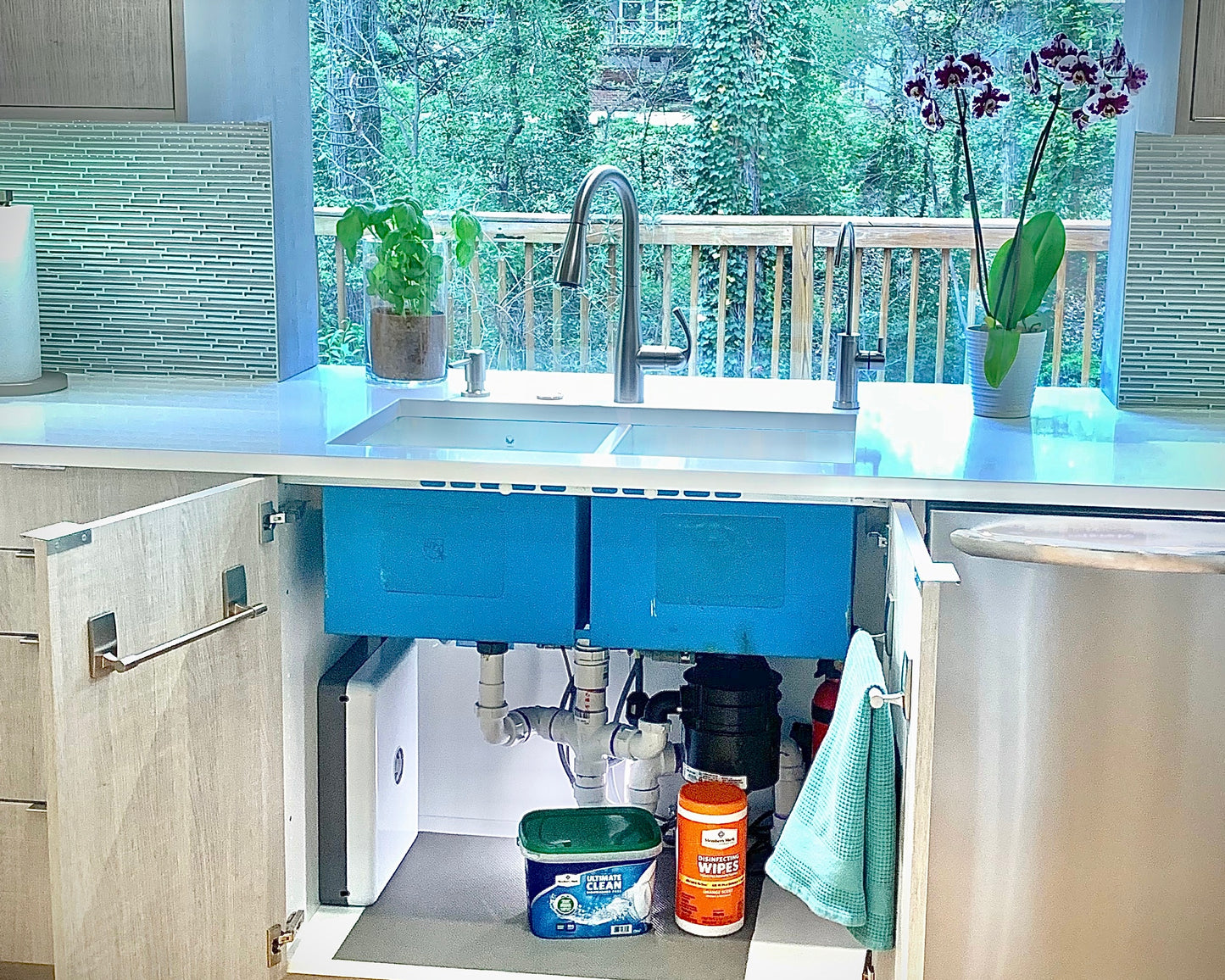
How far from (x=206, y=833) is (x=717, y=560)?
0.79 m

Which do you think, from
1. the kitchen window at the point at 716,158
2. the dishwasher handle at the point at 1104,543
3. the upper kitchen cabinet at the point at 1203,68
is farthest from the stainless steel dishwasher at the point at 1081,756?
the kitchen window at the point at 716,158

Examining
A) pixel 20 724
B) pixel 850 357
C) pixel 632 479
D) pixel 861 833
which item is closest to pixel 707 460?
pixel 632 479

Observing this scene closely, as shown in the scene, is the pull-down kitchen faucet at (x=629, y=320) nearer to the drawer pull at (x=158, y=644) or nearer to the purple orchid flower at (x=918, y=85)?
the purple orchid flower at (x=918, y=85)

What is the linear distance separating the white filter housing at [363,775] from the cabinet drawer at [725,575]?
17.4 inches

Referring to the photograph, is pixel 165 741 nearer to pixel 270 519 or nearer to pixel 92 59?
pixel 270 519

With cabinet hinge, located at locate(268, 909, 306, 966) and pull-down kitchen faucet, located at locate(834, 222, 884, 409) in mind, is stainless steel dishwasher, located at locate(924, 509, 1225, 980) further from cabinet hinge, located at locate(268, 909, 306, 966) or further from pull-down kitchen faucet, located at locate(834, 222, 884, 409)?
cabinet hinge, located at locate(268, 909, 306, 966)

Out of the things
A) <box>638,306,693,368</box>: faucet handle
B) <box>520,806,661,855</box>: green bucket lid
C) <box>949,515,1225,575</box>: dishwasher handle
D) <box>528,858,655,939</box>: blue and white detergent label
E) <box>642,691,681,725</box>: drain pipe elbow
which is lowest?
<box>528,858,655,939</box>: blue and white detergent label

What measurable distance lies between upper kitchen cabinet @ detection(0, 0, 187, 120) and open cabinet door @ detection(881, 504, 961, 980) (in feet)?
4.46

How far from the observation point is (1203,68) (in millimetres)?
2264

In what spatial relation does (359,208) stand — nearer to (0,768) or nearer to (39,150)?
(39,150)

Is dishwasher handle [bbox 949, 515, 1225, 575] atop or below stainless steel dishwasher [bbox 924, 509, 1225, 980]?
atop

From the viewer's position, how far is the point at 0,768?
222cm

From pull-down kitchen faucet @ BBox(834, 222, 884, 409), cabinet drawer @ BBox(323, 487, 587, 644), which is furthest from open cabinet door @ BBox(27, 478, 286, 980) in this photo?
pull-down kitchen faucet @ BBox(834, 222, 884, 409)

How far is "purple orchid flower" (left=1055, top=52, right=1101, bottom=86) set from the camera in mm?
2416
